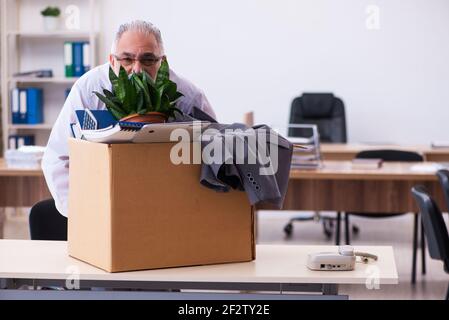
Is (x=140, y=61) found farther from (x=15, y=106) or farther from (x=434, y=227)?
(x=15, y=106)

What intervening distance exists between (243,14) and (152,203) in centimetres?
555

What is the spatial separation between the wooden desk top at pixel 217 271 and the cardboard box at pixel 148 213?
0.04 meters

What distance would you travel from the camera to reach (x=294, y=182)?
17.0ft

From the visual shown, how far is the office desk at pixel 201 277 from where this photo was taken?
7.70 feet

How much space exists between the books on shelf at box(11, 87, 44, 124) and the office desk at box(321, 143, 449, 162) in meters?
2.60

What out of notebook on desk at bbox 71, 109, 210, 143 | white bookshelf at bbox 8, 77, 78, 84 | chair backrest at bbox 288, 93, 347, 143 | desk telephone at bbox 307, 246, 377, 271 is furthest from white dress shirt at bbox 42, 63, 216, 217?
white bookshelf at bbox 8, 77, 78, 84

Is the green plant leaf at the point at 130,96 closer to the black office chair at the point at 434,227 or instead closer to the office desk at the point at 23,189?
the black office chair at the point at 434,227

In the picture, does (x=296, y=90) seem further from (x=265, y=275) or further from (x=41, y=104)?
(x=265, y=275)

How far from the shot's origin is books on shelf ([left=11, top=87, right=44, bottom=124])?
7.56 metres

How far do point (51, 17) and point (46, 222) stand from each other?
4.70 m

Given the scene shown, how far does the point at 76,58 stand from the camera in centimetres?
759

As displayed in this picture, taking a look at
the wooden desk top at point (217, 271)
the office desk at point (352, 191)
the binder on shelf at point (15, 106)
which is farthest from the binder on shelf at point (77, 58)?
the wooden desk top at point (217, 271)

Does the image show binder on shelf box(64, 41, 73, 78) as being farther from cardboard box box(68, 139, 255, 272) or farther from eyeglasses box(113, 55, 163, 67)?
cardboard box box(68, 139, 255, 272)
